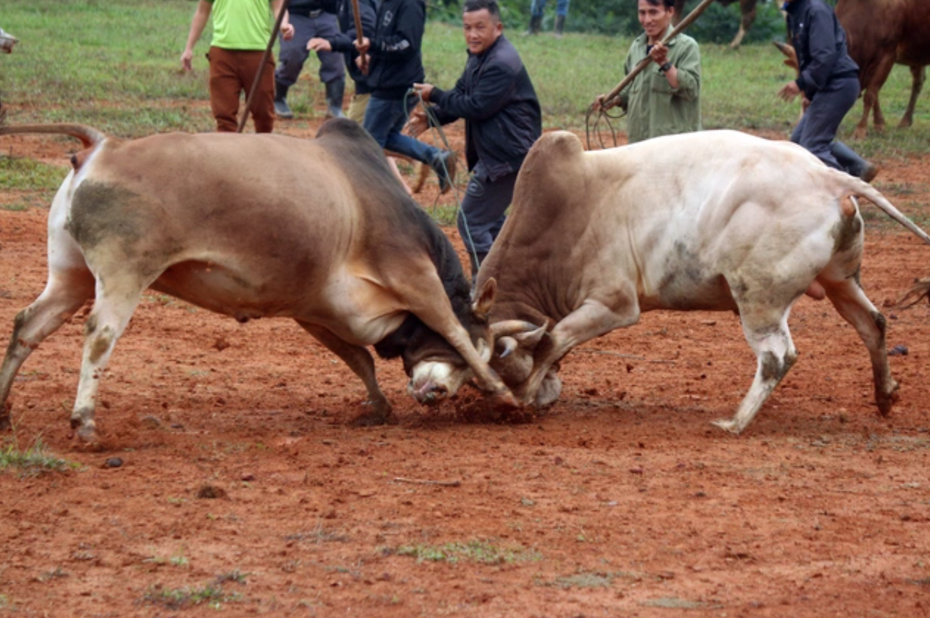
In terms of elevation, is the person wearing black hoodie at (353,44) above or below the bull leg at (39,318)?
below

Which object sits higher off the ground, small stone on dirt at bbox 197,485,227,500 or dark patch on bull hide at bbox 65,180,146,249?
dark patch on bull hide at bbox 65,180,146,249

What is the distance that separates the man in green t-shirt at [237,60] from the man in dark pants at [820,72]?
4064 millimetres

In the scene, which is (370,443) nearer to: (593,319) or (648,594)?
(593,319)

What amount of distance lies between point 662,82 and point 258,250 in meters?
3.69

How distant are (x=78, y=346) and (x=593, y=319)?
114 inches

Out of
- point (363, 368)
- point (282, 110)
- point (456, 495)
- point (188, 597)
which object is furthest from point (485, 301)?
point (282, 110)

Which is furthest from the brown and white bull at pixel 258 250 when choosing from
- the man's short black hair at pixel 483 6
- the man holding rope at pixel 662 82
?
the man holding rope at pixel 662 82

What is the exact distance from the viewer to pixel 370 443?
6.14 metres

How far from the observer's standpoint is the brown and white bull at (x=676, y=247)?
648cm

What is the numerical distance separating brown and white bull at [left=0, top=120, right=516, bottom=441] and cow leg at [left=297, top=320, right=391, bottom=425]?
10 mm

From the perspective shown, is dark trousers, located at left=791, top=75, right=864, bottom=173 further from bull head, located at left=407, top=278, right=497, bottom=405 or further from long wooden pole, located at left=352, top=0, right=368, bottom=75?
bull head, located at left=407, top=278, right=497, bottom=405

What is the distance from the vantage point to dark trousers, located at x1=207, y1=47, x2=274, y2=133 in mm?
11281

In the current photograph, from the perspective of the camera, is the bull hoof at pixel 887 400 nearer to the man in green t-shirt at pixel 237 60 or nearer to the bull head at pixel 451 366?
the bull head at pixel 451 366

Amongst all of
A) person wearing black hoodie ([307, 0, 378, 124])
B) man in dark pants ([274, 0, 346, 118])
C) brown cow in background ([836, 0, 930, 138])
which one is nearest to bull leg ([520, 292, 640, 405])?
person wearing black hoodie ([307, 0, 378, 124])
